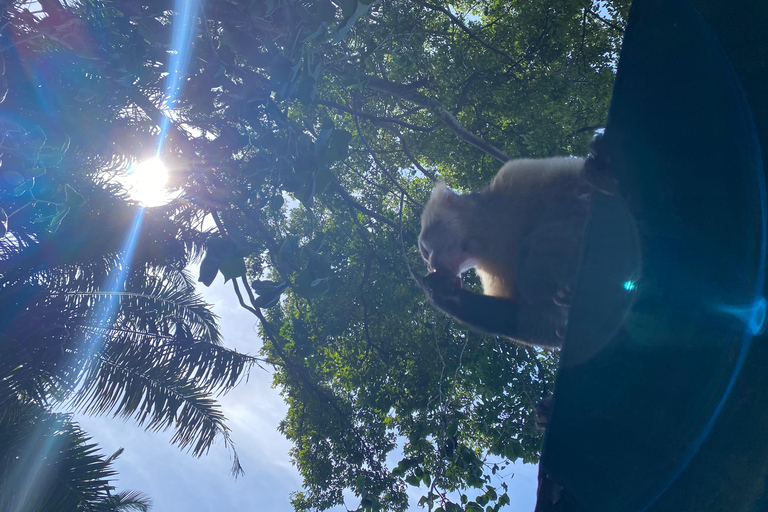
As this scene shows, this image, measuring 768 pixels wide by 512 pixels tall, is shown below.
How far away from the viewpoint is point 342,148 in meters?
4.68

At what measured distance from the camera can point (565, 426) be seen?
1964mm

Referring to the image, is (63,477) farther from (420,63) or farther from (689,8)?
(420,63)

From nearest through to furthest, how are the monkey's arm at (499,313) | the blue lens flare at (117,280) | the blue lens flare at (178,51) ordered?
the monkey's arm at (499,313)
the blue lens flare at (178,51)
the blue lens flare at (117,280)

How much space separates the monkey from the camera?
11.8 ft

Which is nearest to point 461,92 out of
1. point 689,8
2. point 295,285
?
point 295,285

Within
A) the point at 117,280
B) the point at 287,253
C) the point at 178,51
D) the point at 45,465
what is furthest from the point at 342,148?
the point at 45,465

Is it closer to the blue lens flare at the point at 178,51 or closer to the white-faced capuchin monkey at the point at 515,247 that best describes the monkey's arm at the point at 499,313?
the white-faced capuchin monkey at the point at 515,247

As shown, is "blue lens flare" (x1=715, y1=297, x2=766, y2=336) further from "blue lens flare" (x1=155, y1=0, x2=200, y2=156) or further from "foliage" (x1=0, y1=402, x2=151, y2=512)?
"foliage" (x1=0, y1=402, x2=151, y2=512)

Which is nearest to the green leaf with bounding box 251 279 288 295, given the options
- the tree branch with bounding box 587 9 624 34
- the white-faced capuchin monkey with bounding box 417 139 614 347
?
the white-faced capuchin monkey with bounding box 417 139 614 347

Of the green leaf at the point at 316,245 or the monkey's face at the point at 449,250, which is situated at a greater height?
the monkey's face at the point at 449,250

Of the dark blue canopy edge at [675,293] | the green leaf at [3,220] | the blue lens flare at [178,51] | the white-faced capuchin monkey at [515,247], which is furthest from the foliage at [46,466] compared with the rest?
the dark blue canopy edge at [675,293]

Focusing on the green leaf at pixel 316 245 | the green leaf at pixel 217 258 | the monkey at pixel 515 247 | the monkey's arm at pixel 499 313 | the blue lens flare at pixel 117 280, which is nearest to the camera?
the monkey at pixel 515 247

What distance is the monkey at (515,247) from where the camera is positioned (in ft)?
11.8

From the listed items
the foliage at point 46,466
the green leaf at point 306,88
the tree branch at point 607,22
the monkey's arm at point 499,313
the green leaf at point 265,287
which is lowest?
the foliage at point 46,466
